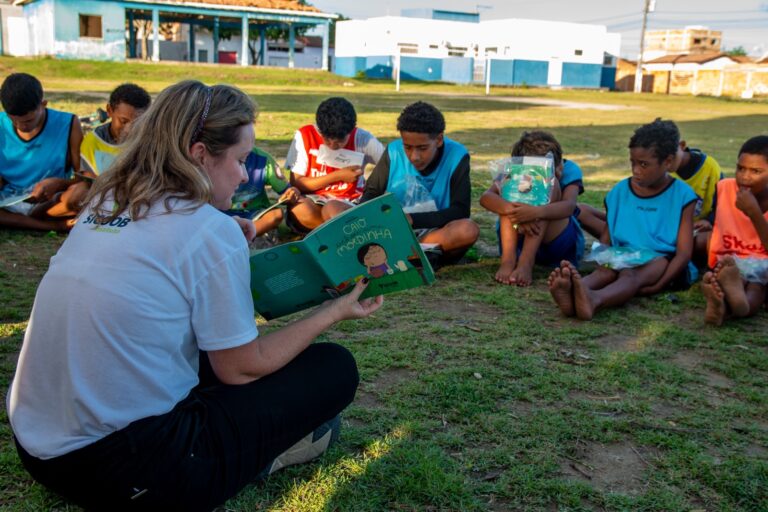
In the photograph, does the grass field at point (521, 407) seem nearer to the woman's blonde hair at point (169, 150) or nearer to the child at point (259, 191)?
the woman's blonde hair at point (169, 150)

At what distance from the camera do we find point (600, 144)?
1291cm

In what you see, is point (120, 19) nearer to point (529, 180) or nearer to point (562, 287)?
point (529, 180)

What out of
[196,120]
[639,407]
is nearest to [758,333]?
[639,407]

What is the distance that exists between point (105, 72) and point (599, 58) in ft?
105

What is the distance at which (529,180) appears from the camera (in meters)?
4.64

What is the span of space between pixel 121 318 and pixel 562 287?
263 centimetres

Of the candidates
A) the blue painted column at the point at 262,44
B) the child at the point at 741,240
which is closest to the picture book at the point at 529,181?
the child at the point at 741,240

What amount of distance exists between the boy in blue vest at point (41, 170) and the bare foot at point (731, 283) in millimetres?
4189

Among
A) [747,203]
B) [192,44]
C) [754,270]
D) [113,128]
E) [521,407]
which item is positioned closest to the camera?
[521,407]

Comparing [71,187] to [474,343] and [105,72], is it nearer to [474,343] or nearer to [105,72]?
[474,343]

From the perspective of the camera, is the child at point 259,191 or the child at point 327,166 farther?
the child at point 259,191

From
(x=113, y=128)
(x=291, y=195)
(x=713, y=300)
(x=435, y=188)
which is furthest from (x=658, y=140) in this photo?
(x=113, y=128)

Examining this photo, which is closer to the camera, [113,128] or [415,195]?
[415,195]

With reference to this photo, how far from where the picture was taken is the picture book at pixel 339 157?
17.5 ft
